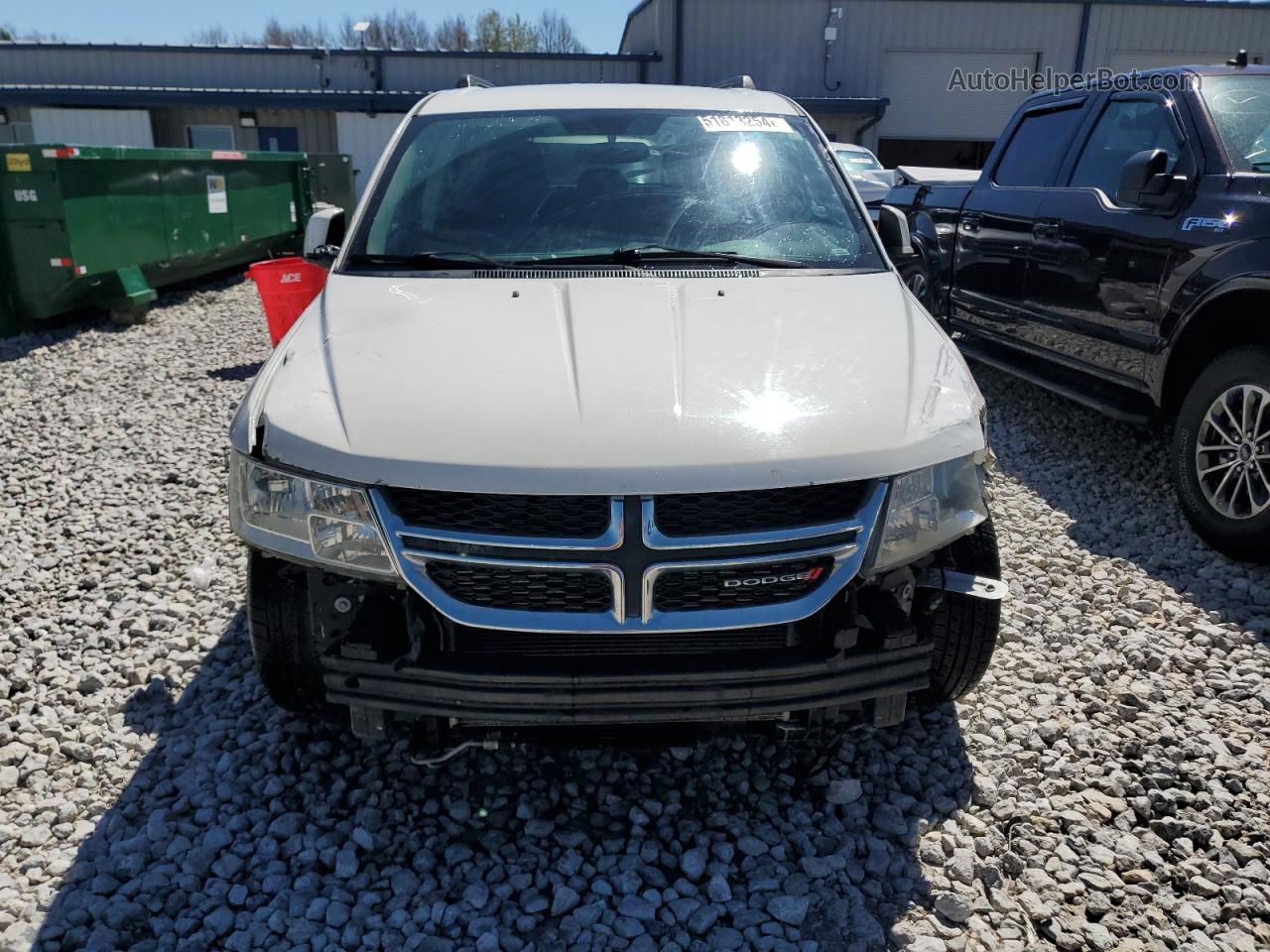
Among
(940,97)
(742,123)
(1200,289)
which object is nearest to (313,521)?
(742,123)

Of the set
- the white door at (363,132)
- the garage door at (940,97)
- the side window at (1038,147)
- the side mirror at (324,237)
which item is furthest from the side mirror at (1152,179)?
the garage door at (940,97)

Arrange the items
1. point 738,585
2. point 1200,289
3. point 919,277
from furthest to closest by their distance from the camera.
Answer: point 919,277
point 1200,289
point 738,585

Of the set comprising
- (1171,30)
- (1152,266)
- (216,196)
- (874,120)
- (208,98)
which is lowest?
(216,196)

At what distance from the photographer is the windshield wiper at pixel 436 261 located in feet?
10.4

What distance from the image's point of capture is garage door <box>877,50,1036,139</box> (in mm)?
24766

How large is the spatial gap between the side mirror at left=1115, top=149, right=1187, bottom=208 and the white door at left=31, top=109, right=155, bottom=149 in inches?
923

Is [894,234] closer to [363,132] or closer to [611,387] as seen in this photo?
[611,387]

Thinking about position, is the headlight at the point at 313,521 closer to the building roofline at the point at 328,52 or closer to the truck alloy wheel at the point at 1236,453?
the truck alloy wheel at the point at 1236,453

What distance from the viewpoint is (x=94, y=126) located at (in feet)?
74.4

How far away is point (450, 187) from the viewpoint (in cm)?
348

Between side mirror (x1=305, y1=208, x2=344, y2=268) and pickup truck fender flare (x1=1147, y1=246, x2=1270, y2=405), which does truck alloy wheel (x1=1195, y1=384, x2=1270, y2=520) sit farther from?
side mirror (x1=305, y1=208, x2=344, y2=268)

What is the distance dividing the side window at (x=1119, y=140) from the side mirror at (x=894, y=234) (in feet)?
5.89

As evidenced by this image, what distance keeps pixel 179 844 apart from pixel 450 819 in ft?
2.28

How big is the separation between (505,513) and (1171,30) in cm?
2886
